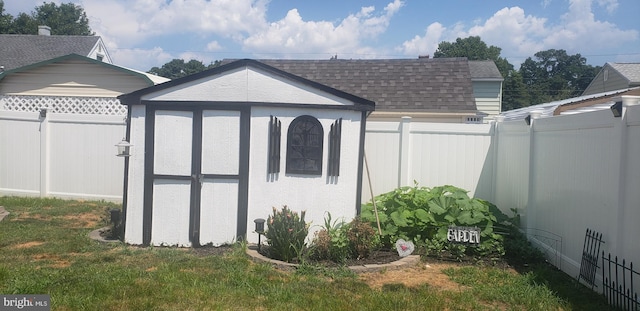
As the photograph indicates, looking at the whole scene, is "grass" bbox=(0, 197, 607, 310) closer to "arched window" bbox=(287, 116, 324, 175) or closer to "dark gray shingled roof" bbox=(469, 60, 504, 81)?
"arched window" bbox=(287, 116, 324, 175)

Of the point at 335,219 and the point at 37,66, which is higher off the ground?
the point at 37,66

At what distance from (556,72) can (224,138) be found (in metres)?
70.5

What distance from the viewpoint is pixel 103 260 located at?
6129 mm

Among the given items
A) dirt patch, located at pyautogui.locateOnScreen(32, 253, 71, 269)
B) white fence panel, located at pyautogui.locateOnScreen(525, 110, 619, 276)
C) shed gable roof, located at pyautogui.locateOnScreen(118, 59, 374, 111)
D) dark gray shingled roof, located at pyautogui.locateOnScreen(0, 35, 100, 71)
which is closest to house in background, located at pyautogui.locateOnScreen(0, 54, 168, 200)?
shed gable roof, located at pyautogui.locateOnScreen(118, 59, 374, 111)

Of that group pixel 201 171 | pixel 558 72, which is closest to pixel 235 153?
pixel 201 171

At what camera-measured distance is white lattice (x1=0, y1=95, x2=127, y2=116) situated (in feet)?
41.1

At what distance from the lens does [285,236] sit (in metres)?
6.14

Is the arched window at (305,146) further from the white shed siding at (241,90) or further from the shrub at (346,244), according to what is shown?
the shrub at (346,244)

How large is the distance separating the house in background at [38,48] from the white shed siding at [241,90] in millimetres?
18454

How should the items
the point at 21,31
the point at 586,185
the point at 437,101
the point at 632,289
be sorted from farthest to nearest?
1. the point at 21,31
2. the point at 437,101
3. the point at 586,185
4. the point at 632,289

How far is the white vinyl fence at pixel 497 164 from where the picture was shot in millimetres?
4707

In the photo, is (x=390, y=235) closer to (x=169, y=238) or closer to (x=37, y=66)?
(x=169, y=238)

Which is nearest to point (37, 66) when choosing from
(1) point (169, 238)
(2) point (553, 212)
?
(1) point (169, 238)

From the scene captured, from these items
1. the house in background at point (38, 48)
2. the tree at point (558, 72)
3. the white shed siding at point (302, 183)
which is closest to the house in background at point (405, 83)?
the white shed siding at point (302, 183)
